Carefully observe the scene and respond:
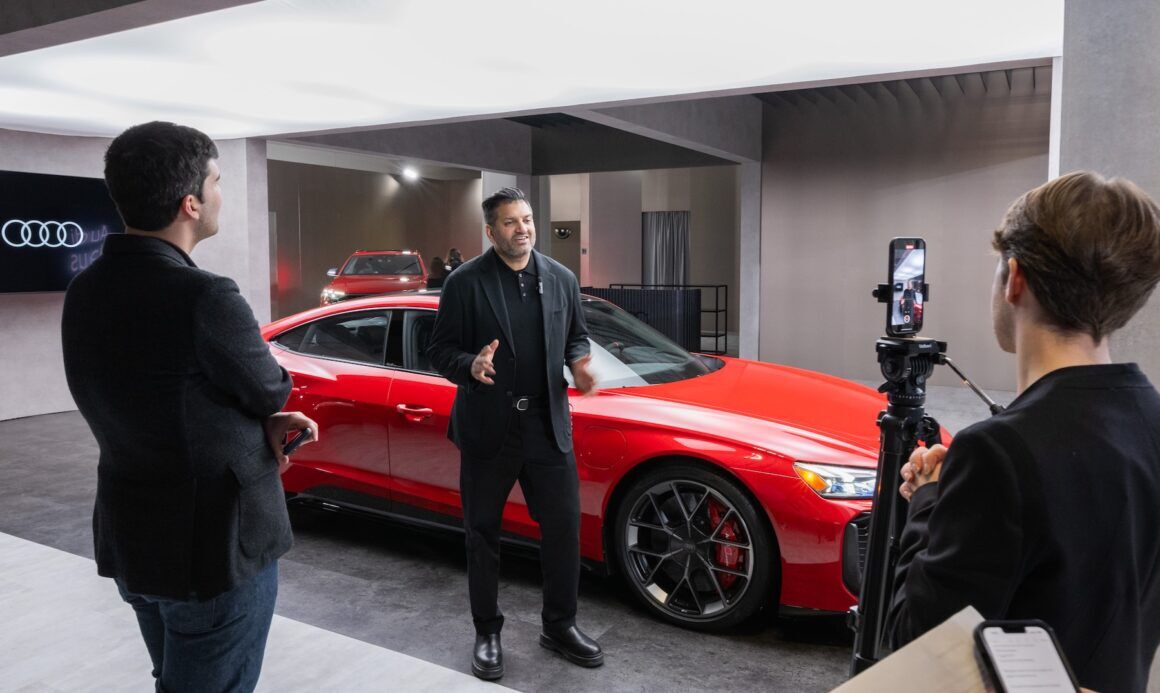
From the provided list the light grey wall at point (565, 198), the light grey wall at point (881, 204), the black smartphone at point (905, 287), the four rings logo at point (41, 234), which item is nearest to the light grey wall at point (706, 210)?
the light grey wall at point (565, 198)

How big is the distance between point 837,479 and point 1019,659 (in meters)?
2.37

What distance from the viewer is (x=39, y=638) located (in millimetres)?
3076

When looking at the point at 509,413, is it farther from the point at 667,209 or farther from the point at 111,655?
the point at 667,209

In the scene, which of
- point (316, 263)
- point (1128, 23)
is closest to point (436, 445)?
point (1128, 23)

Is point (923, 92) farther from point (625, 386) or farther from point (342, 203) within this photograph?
point (342, 203)

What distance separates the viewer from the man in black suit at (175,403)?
158 cm

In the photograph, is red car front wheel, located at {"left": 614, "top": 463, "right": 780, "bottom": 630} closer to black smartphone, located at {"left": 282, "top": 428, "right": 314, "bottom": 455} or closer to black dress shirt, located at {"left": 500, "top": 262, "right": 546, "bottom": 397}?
black dress shirt, located at {"left": 500, "top": 262, "right": 546, "bottom": 397}

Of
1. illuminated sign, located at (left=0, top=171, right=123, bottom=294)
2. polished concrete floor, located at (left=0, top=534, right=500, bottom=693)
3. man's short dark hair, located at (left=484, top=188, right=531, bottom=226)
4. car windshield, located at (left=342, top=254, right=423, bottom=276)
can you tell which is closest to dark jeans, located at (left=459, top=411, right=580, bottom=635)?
polished concrete floor, located at (left=0, top=534, right=500, bottom=693)

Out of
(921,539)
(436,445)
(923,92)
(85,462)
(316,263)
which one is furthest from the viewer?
(316,263)

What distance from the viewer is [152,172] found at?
1.59 m

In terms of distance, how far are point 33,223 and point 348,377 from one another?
516 centimetres

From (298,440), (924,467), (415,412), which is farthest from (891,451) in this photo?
(415,412)

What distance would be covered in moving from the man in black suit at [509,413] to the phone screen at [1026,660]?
7.33ft

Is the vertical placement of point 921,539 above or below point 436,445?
above
